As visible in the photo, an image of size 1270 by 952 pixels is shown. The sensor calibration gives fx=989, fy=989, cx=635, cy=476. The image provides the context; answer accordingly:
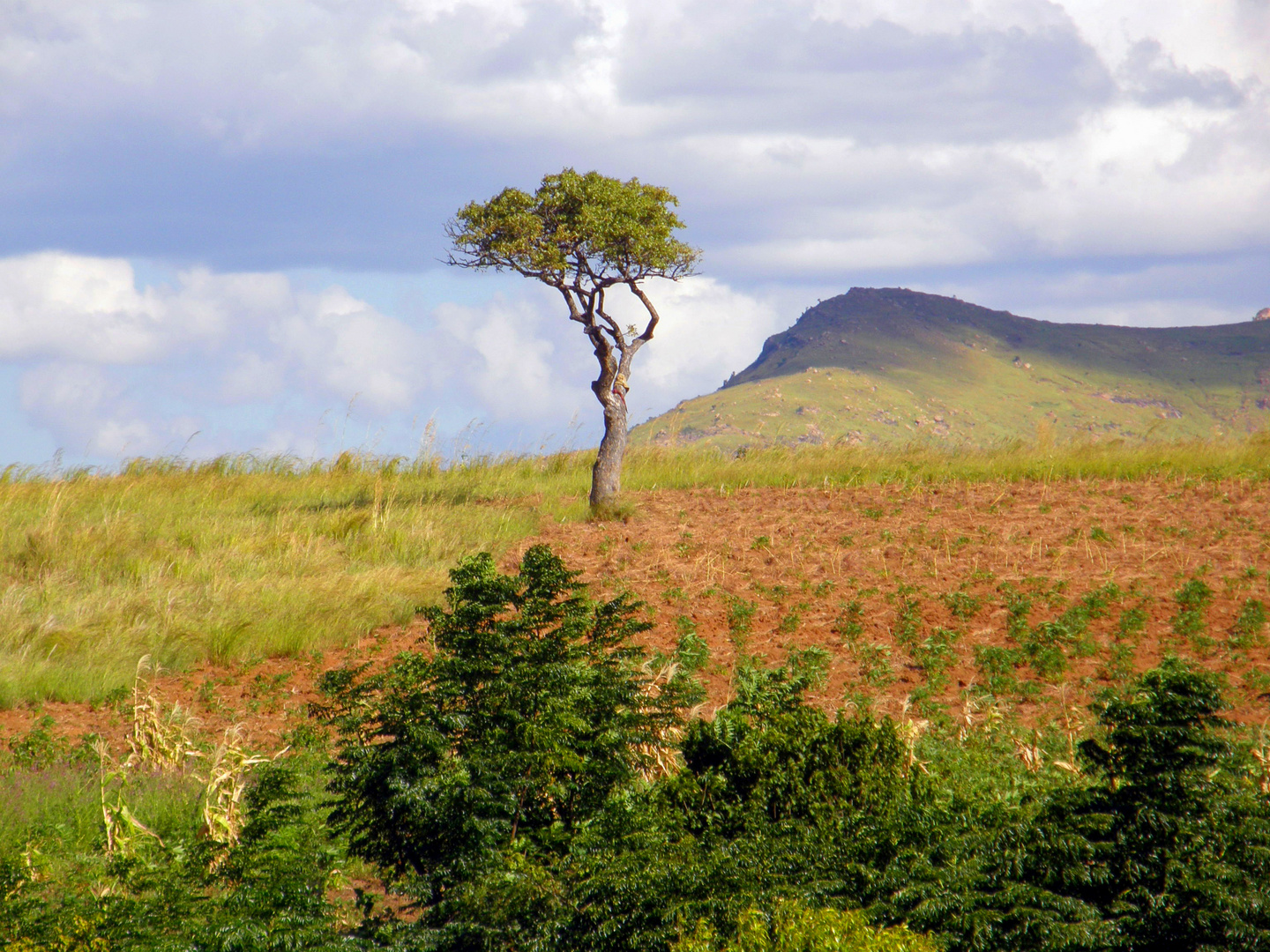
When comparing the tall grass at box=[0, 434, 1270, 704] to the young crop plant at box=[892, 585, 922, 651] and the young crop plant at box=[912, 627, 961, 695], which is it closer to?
the young crop plant at box=[892, 585, 922, 651]

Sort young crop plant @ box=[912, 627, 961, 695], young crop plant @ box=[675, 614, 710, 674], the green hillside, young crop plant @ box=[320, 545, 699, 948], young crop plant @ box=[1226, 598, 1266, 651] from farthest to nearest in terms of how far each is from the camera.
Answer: the green hillside
young crop plant @ box=[1226, 598, 1266, 651]
young crop plant @ box=[675, 614, 710, 674]
young crop plant @ box=[912, 627, 961, 695]
young crop plant @ box=[320, 545, 699, 948]

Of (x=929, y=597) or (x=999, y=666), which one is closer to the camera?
(x=999, y=666)

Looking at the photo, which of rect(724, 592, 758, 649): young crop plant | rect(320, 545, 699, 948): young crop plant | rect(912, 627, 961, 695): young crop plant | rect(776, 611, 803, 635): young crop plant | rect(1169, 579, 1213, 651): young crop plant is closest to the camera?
rect(320, 545, 699, 948): young crop plant

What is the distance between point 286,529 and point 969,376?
121 metres

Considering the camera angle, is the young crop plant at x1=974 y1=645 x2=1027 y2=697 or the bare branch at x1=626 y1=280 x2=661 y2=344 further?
the bare branch at x1=626 y1=280 x2=661 y2=344

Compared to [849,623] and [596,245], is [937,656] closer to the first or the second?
[849,623]

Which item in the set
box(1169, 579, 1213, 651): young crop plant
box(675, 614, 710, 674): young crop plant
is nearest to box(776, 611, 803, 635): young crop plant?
box(675, 614, 710, 674): young crop plant

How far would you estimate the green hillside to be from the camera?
9875 cm

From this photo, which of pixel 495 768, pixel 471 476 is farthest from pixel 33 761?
pixel 471 476

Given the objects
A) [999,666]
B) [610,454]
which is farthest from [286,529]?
[999,666]

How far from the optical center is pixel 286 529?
39.3 feet

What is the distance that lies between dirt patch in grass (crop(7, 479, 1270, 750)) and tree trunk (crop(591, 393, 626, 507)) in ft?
2.15

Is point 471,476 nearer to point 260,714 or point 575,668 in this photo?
point 260,714

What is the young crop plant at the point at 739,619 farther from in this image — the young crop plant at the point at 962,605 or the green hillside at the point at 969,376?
the green hillside at the point at 969,376
